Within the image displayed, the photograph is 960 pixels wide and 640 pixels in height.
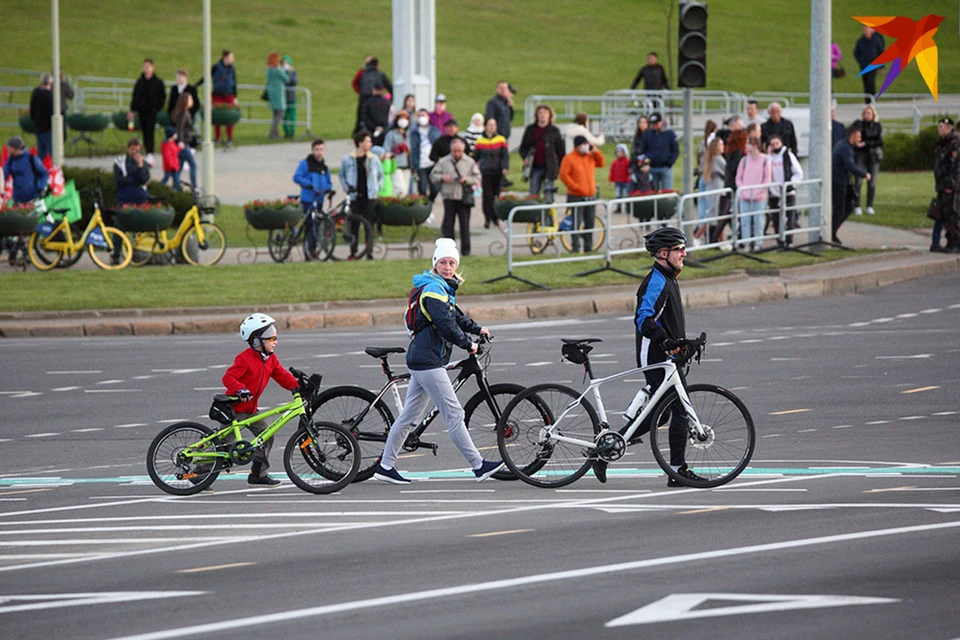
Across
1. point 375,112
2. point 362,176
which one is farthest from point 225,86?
point 362,176

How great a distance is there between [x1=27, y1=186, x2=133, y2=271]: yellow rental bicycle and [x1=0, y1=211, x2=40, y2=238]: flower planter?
415 mm

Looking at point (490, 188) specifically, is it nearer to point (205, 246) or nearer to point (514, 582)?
point (205, 246)

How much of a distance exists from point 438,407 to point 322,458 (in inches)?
34.1

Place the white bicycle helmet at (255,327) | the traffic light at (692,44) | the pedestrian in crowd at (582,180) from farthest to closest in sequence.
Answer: the pedestrian in crowd at (582,180), the traffic light at (692,44), the white bicycle helmet at (255,327)

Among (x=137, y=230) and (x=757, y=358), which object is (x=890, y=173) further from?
(x=757, y=358)

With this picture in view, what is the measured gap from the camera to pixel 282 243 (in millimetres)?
24844

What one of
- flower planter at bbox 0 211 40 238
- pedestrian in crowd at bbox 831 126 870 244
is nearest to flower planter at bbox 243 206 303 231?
flower planter at bbox 0 211 40 238

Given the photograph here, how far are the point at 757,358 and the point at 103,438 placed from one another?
6874 mm

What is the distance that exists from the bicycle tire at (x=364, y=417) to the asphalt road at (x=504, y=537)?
37 centimetres

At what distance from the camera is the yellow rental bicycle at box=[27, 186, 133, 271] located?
2405 cm

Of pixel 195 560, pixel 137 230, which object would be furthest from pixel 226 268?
pixel 195 560

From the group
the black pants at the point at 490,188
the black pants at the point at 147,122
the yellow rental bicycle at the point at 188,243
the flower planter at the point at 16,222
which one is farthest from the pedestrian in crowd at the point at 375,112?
the flower planter at the point at 16,222

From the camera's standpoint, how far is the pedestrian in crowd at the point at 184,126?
33188 mm

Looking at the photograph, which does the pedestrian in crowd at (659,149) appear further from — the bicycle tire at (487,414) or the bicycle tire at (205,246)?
the bicycle tire at (487,414)
